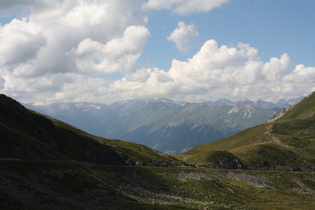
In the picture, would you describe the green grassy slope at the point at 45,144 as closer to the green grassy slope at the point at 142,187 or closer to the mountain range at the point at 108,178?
the mountain range at the point at 108,178

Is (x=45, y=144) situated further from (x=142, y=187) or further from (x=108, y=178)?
(x=142, y=187)

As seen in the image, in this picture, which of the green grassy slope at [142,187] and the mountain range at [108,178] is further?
the mountain range at [108,178]

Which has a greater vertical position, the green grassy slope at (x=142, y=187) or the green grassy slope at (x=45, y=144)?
the green grassy slope at (x=45, y=144)

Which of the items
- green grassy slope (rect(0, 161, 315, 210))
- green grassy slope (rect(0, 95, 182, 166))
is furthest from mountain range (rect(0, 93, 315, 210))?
green grassy slope (rect(0, 161, 315, 210))

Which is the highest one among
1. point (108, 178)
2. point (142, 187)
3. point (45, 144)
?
point (45, 144)

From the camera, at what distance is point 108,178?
6662cm

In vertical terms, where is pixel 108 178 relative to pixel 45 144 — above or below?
below

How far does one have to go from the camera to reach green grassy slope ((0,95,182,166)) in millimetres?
63125

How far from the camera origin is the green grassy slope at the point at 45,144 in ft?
207

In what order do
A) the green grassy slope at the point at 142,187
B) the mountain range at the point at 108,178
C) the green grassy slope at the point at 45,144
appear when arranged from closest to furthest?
the green grassy slope at the point at 142,187
the mountain range at the point at 108,178
the green grassy slope at the point at 45,144

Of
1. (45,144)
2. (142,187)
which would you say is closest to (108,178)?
(142,187)

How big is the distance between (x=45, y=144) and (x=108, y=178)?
891 inches

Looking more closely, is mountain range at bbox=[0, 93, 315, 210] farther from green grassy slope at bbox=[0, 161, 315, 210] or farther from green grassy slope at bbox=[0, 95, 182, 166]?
green grassy slope at bbox=[0, 161, 315, 210]

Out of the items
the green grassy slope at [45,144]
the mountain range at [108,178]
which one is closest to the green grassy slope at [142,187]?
the mountain range at [108,178]
